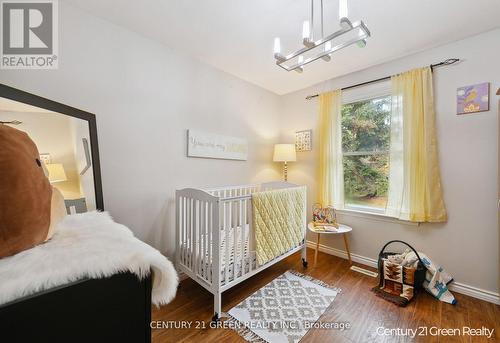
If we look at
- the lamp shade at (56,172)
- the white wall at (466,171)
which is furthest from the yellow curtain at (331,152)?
the lamp shade at (56,172)

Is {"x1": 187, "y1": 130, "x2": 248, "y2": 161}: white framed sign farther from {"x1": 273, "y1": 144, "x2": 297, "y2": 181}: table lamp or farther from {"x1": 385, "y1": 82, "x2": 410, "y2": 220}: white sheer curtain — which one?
{"x1": 385, "y1": 82, "x2": 410, "y2": 220}: white sheer curtain

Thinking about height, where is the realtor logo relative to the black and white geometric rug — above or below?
above

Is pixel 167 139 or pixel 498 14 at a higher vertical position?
pixel 498 14

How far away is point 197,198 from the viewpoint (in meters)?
1.73

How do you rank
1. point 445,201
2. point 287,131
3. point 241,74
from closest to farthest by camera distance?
point 445,201, point 241,74, point 287,131

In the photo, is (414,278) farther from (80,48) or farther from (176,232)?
(80,48)

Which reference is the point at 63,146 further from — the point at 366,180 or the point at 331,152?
the point at 366,180

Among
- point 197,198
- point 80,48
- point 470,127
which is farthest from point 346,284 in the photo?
point 80,48

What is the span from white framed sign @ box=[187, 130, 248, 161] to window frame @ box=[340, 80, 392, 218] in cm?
135

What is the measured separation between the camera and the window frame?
238cm

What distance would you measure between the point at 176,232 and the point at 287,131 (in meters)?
2.20

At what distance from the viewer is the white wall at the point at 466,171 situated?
178cm

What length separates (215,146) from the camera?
2.44 metres

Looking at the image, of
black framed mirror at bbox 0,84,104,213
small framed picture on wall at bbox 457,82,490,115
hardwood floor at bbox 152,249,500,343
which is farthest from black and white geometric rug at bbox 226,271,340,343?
small framed picture on wall at bbox 457,82,490,115
